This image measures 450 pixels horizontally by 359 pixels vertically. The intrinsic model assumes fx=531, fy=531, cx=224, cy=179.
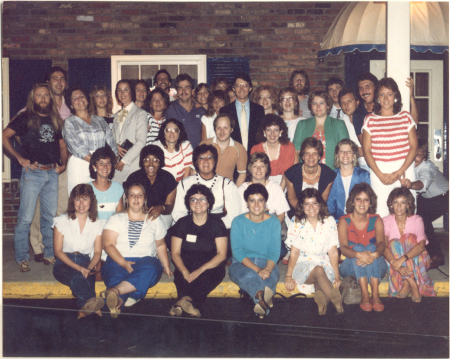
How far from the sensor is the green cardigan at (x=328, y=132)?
548 cm

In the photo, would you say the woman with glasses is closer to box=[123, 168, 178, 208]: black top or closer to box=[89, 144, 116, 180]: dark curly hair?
box=[123, 168, 178, 208]: black top

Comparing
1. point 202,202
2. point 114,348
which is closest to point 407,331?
point 202,202

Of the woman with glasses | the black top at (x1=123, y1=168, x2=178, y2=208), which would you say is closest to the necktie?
the woman with glasses

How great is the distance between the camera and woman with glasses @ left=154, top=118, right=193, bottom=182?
540 cm

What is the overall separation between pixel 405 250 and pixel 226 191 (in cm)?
172

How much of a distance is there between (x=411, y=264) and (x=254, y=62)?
388 cm

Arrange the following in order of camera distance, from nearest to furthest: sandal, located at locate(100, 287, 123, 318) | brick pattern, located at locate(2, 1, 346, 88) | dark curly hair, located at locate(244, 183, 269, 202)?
sandal, located at locate(100, 287, 123, 318) < dark curly hair, located at locate(244, 183, 269, 202) < brick pattern, located at locate(2, 1, 346, 88)

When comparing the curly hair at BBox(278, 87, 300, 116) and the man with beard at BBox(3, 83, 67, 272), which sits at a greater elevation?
the curly hair at BBox(278, 87, 300, 116)

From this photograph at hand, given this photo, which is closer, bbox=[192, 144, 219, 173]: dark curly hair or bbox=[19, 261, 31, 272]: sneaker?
bbox=[192, 144, 219, 173]: dark curly hair

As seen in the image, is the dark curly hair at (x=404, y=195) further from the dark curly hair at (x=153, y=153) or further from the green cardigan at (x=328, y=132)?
the dark curly hair at (x=153, y=153)

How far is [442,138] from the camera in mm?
7418

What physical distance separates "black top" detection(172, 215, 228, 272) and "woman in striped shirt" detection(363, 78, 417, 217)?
1.58 m

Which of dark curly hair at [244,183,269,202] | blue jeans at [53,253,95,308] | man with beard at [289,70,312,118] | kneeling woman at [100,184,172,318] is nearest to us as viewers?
blue jeans at [53,253,95,308]

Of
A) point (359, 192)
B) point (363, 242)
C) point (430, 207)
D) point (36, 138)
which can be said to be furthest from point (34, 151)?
point (430, 207)
